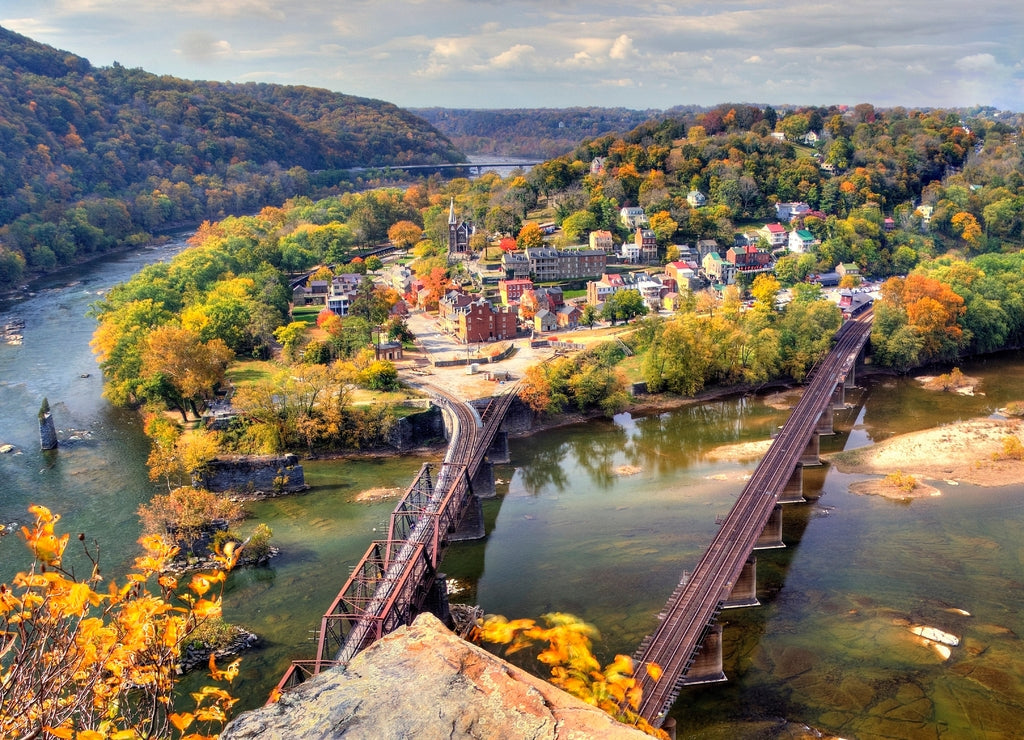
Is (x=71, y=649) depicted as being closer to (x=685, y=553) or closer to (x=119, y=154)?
(x=685, y=553)

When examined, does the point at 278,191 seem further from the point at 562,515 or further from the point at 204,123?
the point at 562,515

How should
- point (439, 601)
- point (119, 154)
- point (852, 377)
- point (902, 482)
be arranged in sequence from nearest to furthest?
1. point (439, 601)
2. point (902, 482)
3. point (852, 377)
4. point (119, 154)

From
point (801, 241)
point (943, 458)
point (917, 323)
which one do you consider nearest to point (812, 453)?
point (943, 458)

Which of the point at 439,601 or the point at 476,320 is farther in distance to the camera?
the point at 476,320

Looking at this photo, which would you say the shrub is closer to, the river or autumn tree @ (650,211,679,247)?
the river

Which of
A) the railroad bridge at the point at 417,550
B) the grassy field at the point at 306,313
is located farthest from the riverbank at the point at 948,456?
the grassy field at the point at 306,313

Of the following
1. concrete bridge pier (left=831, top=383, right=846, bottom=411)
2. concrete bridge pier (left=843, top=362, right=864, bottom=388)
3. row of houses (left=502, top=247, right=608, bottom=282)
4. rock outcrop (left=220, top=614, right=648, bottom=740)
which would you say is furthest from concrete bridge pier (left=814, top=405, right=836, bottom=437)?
rock outcrop (left=220, top=614, right=648, bottom=740)
